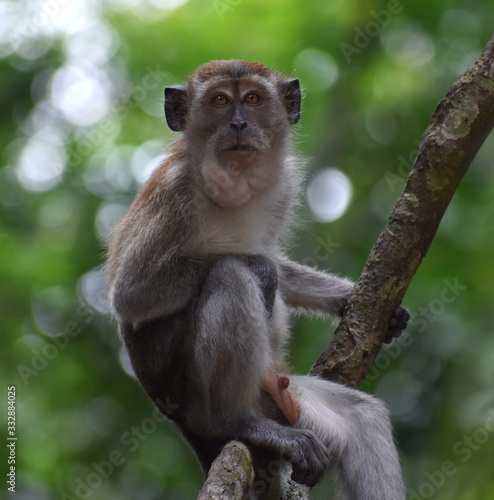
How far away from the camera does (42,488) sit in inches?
467

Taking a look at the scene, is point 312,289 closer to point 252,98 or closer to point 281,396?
point 281,396

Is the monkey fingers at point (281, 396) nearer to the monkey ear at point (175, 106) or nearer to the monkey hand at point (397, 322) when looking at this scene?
the monkey hand at point (397, 322)

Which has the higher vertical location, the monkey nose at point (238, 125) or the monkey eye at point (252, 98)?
the monkey eye at point (252, 98)

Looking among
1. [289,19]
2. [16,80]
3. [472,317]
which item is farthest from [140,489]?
[289,19]

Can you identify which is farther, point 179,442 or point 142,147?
point 142,147

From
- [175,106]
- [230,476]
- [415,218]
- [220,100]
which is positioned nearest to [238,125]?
[220,100]

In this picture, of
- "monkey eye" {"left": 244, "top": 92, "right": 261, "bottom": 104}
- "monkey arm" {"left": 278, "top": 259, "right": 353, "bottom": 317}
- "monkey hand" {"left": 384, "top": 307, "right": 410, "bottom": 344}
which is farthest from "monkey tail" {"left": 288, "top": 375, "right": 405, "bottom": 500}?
"monkey eye" {"left": 244, "top": 92, "right": 261, "bottom": 104}

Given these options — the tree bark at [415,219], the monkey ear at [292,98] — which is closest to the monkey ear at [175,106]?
the monkey ear at [292,98]

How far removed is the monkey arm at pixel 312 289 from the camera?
9297mm

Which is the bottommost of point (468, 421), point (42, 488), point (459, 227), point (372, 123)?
point (42, 488)

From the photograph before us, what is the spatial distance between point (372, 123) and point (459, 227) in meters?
3.76

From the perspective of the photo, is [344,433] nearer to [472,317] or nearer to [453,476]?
[453,476]

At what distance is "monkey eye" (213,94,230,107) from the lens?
836 cm

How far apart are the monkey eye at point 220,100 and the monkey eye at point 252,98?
0.21 metres
